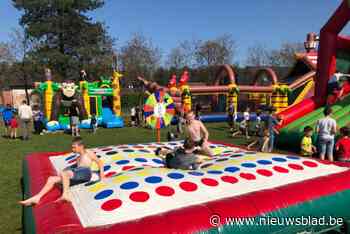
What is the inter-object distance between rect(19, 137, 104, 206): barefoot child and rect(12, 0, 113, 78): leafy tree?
2501cm

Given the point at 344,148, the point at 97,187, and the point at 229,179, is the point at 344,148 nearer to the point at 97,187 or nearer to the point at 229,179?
the point at 229,179

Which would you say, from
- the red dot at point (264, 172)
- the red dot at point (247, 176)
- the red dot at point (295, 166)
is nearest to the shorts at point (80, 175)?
the red dot at point (247, 176)

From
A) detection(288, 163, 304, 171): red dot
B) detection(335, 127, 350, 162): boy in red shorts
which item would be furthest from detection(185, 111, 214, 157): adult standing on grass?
detection(335, 127, 350, 162): boy in red shorts

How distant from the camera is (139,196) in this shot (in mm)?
3270

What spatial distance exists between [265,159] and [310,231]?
114cm

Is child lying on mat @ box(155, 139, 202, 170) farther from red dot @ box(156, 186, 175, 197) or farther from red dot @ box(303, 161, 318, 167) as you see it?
red dot @ box(303, 161, 318, 167)

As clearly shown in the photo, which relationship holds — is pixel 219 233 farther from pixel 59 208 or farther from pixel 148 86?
pixel 148 86

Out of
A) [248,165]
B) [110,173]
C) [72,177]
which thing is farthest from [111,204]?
[248,165]

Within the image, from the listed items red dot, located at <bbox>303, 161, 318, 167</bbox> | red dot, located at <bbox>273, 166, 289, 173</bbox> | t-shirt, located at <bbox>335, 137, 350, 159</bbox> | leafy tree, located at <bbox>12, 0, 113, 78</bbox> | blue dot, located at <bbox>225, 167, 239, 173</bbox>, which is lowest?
t-shirt, located at <bbox>335, 137, 350, 159</bbox>

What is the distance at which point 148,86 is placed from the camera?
15.9m

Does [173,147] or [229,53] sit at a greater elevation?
[229,53]

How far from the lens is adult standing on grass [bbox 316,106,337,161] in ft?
21.6

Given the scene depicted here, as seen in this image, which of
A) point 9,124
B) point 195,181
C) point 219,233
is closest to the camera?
point 219,233

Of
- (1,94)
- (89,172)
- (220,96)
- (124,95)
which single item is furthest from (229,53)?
(89,172)
